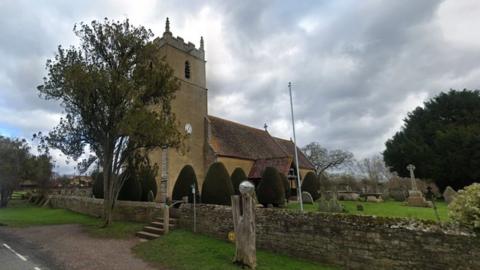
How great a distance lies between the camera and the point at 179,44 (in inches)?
1088

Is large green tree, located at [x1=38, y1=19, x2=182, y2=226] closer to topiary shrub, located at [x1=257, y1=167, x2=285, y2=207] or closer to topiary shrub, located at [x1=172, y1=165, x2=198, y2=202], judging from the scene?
topiary shrub, located at [x1=172, y1=165, x2=198, y2=202]

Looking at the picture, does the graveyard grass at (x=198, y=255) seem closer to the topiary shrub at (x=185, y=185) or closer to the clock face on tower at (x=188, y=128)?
the topiary shrub at (x=185, y=185)

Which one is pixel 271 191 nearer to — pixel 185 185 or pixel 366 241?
pixel 185 185

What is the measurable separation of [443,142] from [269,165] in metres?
18.5

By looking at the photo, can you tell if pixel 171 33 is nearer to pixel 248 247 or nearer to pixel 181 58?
pixel 181 58

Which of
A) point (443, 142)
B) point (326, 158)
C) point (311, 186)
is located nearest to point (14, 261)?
point (311, 186)

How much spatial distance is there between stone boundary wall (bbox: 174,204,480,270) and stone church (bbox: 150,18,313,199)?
48.4 feet

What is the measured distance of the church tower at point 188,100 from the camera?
2558 centimetres

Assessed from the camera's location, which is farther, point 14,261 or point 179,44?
point 179,44

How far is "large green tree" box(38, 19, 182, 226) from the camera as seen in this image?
48.2 feet

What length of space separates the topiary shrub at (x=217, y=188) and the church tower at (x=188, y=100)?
835 cm

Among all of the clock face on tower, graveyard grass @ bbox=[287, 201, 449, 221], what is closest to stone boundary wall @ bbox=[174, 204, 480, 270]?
graveyard grass @ bbox=[287, 201, 449, 221]

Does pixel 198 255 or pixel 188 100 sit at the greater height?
pixel 188 100

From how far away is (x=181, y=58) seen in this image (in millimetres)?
27594
